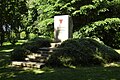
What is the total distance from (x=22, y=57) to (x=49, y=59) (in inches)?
75.4

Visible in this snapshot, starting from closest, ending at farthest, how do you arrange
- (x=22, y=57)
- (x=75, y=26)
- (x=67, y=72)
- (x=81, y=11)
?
(x=67, y=72) < (x=22, y=57) < (x=81, y=11) < (x=75, y=26)

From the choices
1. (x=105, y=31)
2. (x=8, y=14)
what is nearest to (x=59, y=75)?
(x=105, y=31)

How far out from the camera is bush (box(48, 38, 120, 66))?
1211 cm

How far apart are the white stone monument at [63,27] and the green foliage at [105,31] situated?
6652 millimetres

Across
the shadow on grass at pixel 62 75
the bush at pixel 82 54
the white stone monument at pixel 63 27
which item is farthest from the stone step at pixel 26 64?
the white stone monument at pixel 63 27

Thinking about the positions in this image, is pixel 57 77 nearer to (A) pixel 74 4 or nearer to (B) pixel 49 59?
(B) pixel 49 59

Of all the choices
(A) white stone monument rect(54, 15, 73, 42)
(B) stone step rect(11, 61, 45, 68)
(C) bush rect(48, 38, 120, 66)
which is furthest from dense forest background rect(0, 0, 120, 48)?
(B) stone step rect(11, 61, 45, 68)

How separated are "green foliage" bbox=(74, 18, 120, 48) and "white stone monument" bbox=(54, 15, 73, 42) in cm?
665

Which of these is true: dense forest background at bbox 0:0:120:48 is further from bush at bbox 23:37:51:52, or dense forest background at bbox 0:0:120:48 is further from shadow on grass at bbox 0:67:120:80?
shadow on grass at bbox 0:67:120:80

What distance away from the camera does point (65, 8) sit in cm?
2378

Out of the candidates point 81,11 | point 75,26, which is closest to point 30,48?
point 81,11

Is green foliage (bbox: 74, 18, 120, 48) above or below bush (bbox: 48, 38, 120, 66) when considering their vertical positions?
above

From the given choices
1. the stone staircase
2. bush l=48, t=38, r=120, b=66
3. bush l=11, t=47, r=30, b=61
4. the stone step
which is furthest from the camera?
bush l=11, t=47, r=30, b=61

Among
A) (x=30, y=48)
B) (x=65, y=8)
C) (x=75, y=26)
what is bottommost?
(x=30, y=48)
